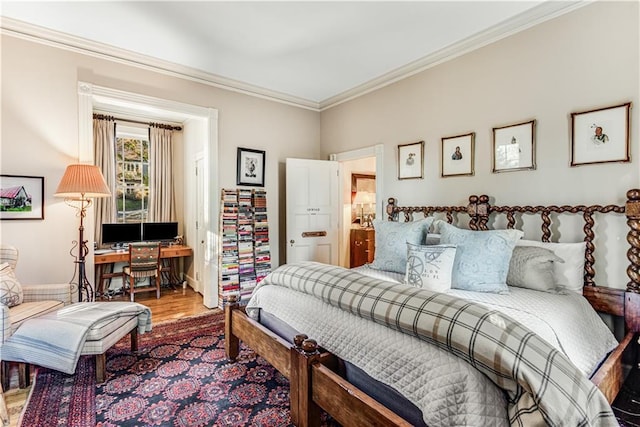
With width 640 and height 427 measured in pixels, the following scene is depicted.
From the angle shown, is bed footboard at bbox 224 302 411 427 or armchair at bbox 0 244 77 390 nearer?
bed footboard at bbox 224 302 411 427

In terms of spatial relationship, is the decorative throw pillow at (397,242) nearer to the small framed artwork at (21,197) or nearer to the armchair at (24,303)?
the armchair at (24,303)

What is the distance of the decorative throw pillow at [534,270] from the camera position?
2161 mm

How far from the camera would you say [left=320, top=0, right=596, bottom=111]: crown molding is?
96.6 inches

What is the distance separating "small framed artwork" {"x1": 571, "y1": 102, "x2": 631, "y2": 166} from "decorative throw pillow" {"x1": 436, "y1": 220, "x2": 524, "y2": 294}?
789 mm

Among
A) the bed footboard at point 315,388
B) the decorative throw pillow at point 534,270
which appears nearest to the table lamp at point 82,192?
the bed footboard at point 315,388

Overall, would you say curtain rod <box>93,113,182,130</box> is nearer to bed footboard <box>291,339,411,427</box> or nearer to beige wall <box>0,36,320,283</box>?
beige wall <box>0,36,320,283</box>

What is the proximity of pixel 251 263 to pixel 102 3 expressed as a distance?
293 cm

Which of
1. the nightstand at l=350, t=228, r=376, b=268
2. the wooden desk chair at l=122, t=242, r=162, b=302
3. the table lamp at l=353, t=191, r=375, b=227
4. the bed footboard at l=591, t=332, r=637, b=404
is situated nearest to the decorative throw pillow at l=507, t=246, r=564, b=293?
the bed footboard at l=591, t=332, r=637, b=404

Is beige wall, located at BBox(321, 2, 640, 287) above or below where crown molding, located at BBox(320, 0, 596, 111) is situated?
below

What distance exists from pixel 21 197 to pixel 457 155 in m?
4.08

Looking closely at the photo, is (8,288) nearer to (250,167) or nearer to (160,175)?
(250,167)

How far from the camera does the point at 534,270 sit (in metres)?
2.19

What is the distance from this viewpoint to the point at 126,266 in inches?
189

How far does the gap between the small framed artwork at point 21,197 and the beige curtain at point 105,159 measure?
179 centimetres
